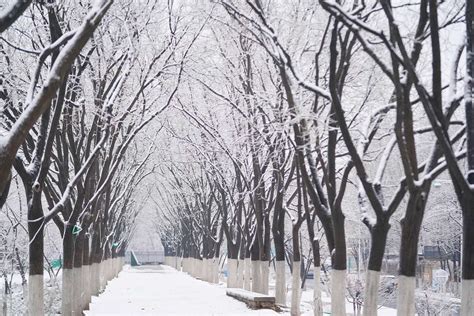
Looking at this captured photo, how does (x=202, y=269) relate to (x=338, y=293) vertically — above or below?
below

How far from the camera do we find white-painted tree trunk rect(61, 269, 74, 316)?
13.9 m

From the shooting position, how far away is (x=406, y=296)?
30.2 feet

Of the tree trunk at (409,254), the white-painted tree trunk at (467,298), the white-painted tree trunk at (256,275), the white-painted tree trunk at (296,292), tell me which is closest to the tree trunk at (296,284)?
the white-painted tree trunk at (296,292)

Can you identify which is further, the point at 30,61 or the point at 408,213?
the point at 30,61

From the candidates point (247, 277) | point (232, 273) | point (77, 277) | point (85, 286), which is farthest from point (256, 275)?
point (232, 273)

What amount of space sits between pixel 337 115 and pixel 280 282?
389 inches

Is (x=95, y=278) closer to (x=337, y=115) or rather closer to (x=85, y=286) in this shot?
(x=85, y=286)

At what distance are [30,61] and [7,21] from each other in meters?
9.15

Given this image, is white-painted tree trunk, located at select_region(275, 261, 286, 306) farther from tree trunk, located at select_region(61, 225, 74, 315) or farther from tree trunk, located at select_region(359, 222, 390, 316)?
tree trunk, located at select_region(359, 222, 390, 316)

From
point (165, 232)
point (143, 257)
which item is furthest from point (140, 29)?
point (143, 257)

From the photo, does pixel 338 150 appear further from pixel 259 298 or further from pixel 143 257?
Result: pixel 143 257

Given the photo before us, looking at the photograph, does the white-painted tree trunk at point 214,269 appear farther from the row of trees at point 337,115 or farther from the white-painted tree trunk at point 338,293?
the white-painted tree trunk at point 338,293

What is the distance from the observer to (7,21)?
243 inches

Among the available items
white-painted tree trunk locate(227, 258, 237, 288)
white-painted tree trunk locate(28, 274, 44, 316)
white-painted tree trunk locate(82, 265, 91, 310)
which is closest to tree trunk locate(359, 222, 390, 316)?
white-painted tree trunk locate(28, 274, 44, 316)
